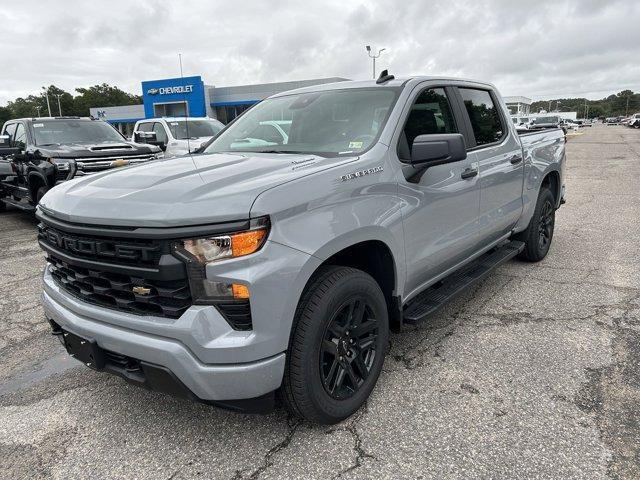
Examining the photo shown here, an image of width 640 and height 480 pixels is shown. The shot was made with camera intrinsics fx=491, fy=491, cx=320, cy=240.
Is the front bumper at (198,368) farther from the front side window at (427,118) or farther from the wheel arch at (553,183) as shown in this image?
the wheel arch at (553,183)

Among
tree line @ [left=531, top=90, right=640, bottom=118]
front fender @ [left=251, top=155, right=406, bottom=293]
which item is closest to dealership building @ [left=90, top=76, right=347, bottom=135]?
front fender @ [left=251, top=155, right=406, bottom=293]

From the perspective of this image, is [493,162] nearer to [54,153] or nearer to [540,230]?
[540,230]

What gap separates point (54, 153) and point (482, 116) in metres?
6.47

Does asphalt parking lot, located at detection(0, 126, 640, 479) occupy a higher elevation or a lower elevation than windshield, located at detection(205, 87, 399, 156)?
lower

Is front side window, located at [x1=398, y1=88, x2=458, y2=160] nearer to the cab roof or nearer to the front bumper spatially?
the cab roof

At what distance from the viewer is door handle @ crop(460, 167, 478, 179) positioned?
139 inches

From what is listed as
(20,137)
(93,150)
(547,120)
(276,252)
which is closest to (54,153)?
(93,150)

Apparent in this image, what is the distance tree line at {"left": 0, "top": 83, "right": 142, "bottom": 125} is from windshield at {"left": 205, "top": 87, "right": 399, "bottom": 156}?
10692cm

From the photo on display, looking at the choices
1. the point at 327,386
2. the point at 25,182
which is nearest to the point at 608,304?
the point at 327,386

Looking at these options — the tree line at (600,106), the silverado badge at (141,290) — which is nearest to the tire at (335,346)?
the silverado badge at (141,290)

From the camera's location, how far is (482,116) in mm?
4207

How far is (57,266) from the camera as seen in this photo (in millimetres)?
2719

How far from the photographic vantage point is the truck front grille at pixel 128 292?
215 cm

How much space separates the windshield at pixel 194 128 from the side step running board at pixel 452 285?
955cm
